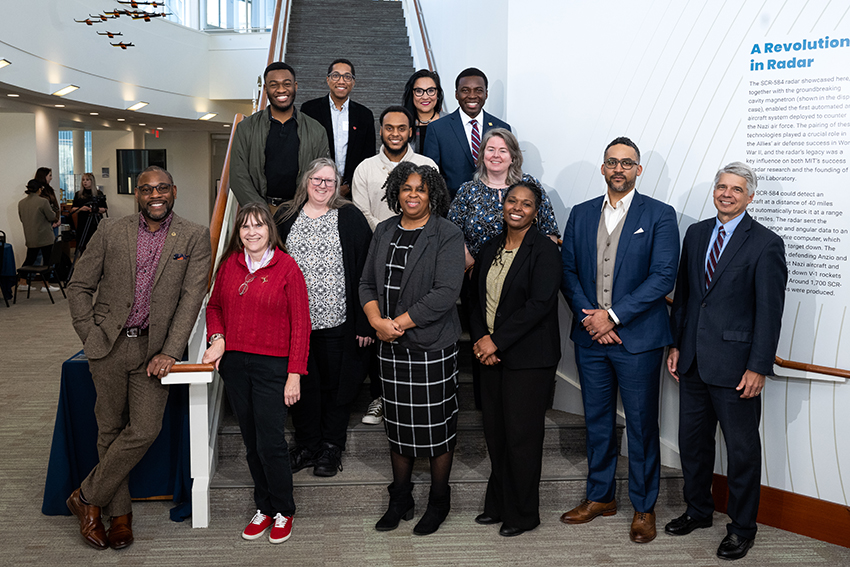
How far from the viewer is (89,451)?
11.6 feet

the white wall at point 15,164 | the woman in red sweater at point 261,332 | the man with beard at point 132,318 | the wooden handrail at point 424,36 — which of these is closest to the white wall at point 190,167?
the white wall at point 15,164

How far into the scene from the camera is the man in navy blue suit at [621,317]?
3.19 meters

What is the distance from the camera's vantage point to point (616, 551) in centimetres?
313

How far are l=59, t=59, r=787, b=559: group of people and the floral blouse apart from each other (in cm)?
1

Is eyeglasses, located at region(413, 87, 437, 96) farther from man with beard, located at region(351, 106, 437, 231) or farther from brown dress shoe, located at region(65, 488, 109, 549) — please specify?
brown dress shoe, located at region(65, 488, 109, 549)

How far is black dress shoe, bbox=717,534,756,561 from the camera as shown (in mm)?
3082

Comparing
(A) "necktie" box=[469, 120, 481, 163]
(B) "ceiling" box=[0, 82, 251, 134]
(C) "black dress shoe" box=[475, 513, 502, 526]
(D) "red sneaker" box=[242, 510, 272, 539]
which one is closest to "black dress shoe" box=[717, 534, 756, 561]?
(C) "black dress shoe" box=[475, 513, 502, 526]

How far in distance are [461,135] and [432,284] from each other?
53.3 inches

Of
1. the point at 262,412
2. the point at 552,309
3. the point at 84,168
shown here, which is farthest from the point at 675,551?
the point at 84,168

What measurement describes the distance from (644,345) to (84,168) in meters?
18.6

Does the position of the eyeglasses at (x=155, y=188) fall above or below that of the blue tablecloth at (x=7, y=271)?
above

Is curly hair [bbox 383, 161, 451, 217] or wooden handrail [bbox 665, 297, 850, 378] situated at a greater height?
curly hair [bbox 383, 161, 451, 217]

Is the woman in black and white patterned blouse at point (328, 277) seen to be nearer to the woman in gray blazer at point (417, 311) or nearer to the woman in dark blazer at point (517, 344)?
the woman in gray blazer at point (417, 311)

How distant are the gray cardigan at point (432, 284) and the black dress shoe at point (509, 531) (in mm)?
978
